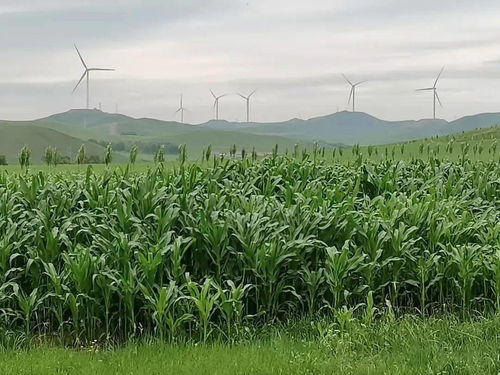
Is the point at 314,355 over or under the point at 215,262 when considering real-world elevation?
under

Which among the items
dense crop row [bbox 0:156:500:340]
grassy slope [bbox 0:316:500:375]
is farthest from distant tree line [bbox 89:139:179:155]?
grassy slope [bbox 0:316:500:375]

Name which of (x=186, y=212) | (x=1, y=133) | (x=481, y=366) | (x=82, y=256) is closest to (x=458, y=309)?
(x=481, y=366)

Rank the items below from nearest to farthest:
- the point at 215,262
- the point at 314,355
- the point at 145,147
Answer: the point at 314,355 < the point at 215,262 < the point at 145,147

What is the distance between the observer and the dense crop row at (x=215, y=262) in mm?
6623

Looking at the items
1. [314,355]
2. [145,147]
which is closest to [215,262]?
[314,355]

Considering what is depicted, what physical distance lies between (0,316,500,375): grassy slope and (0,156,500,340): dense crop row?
0.50 m

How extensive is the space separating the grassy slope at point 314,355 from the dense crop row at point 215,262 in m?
0.50

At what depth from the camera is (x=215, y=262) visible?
7379 millimetres

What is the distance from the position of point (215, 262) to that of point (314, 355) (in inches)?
80.5

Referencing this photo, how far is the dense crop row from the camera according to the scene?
662cm

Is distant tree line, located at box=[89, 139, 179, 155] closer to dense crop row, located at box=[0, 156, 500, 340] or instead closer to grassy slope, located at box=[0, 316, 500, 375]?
dense crop row, located at box=[0, 156, 500, 340]

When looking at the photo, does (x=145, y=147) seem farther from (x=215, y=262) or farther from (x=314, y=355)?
(x=314, y=355)

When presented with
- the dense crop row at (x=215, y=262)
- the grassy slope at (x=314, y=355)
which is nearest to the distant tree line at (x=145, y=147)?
the dense crop row at (x=215, y=262)

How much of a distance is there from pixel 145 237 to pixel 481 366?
3.79m
